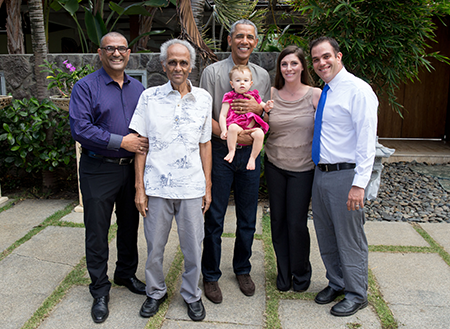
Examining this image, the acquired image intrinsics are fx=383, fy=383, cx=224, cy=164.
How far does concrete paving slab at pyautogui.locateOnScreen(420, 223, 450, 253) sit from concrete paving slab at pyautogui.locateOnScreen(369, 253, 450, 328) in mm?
398

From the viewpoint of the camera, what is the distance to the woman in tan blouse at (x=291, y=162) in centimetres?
268

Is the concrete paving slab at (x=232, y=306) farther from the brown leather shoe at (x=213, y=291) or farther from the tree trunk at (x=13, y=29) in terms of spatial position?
the tree trunk at (x=13, y=29)

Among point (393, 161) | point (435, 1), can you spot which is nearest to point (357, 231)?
point (435, 1)

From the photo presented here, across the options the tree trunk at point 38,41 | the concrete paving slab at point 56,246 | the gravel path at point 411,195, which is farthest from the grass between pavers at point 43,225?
the gravel path at point 411,195

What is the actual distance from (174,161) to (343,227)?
4.01 ft

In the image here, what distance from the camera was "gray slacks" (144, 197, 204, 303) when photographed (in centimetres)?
251

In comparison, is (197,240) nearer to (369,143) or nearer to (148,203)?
(148,203)

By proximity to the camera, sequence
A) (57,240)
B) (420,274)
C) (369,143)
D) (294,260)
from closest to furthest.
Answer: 1. (369,143)
2. (294,260)
3. (420,274)
4. (57,240)

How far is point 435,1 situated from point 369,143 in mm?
3563

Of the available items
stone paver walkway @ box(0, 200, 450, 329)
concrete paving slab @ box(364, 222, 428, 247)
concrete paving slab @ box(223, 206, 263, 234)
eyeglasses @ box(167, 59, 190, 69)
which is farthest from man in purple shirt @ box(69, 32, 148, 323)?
concrete paving slab @ box(364, 222, 428, 247)

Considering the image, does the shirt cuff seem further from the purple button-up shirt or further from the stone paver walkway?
the stone paver walkway

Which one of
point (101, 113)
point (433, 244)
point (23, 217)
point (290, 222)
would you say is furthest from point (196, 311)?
point (23, 217)

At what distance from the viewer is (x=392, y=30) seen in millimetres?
4645

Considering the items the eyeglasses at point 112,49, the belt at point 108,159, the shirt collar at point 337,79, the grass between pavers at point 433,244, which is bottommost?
the grass between pavers at point 433,244
